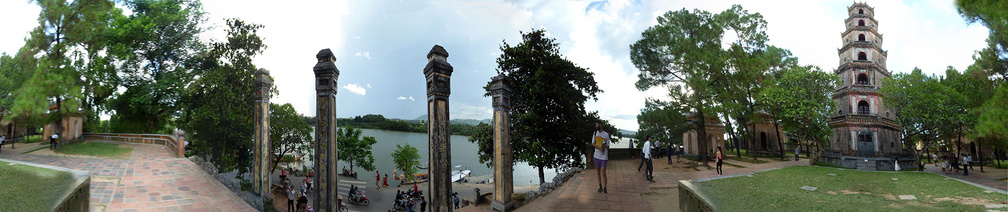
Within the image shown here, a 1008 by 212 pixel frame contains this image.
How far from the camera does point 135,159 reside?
6133 millimetres

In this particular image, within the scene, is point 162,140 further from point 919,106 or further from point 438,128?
point 919,106

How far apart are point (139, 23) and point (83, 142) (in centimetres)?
322

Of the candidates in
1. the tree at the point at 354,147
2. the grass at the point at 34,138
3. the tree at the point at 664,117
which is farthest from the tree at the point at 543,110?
the tree at the point at 354,147

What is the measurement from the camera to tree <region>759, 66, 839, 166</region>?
855cm

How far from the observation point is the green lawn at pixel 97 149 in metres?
5.11

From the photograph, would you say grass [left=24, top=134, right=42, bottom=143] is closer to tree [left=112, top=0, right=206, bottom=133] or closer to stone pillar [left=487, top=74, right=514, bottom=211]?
tree [left=112, top=0, right=206, bottom=133]

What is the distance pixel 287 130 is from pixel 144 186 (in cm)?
1020

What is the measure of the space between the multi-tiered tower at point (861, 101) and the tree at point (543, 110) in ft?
22.1

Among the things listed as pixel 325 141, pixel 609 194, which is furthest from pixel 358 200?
pixel 609 194

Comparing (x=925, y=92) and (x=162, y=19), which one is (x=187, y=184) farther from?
(x=925, y=92)

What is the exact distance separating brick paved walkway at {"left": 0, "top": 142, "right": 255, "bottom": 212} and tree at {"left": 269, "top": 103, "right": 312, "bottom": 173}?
24.5 ft

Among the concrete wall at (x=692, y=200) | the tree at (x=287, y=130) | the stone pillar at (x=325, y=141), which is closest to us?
the stone pillar at (x=325, y=141)

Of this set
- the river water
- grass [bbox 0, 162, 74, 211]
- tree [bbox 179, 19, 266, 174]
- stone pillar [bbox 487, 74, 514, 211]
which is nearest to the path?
stone pillar [bbox 487, 74, 514, 211]

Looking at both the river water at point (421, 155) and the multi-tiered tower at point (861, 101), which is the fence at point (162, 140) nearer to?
the multi-tiered tower at point (861, 101)
